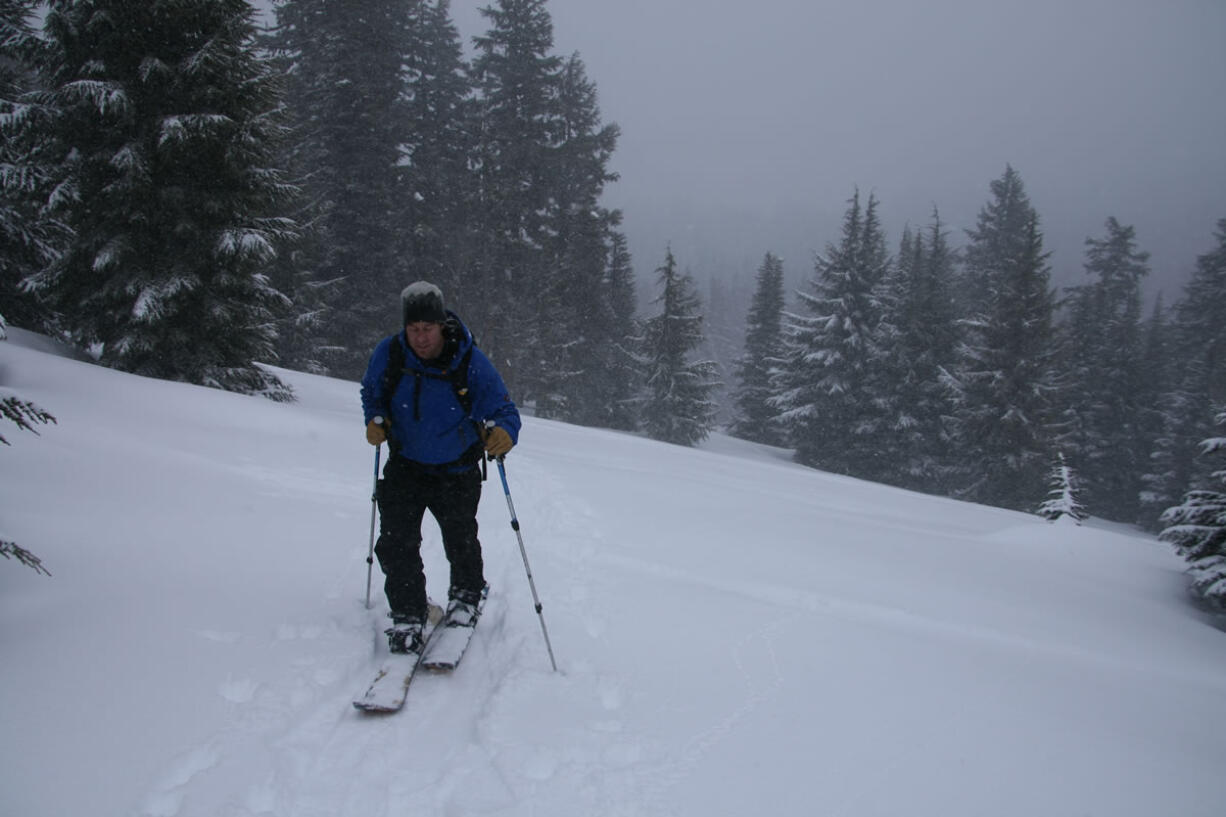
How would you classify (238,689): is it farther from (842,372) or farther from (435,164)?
(842,372)

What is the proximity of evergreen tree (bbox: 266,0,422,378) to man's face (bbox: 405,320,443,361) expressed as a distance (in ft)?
66.3

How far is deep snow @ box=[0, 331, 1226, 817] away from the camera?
3016mm

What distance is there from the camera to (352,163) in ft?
77.0

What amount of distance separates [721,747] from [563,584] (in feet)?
7.67

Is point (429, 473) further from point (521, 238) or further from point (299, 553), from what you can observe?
point (521, 238)

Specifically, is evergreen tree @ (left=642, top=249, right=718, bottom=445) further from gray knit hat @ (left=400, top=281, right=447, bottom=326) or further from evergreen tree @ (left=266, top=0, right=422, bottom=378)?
gray knit hat @ (left=400, top=281, right=447, bottom=326)

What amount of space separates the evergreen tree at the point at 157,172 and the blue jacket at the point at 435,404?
795cm

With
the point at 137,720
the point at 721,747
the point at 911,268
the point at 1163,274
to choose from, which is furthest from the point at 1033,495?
the point at 1163,274

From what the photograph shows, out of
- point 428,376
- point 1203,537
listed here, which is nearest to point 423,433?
point 428,376

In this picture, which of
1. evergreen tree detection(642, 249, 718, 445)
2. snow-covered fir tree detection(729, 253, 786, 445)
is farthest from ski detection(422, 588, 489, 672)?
snow-covered fir tree detection(729, 253, 786, 445)

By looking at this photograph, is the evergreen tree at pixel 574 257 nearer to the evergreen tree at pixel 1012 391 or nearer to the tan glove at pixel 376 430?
the evergreen tree at pixel 1012 391

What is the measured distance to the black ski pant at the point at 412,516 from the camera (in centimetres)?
390

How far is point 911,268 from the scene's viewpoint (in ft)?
121

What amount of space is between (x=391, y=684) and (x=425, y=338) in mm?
2101
